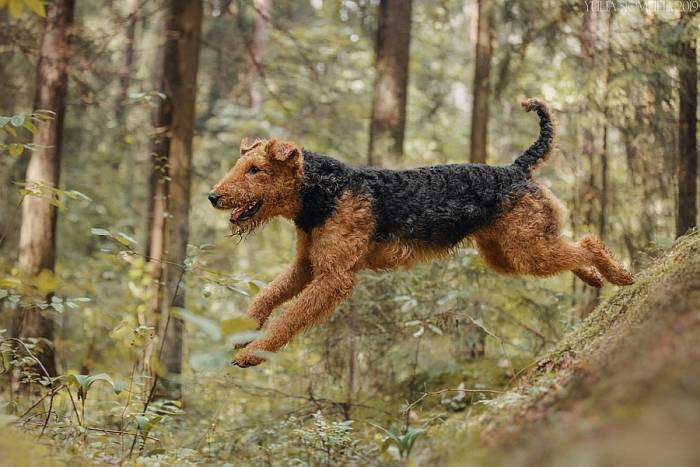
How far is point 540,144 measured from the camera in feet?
18.5

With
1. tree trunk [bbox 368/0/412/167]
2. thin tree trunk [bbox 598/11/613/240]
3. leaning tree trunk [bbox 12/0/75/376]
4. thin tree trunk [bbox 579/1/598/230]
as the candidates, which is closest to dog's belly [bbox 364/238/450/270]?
tree trunk [bbox 368/0/412/167]

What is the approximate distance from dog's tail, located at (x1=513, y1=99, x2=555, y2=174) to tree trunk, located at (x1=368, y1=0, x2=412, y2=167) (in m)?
3.35

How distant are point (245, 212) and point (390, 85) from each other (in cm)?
521

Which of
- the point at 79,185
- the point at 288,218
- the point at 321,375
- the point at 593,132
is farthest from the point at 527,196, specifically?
the point at 79,185

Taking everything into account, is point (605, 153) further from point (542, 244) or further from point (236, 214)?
point (236, 214)

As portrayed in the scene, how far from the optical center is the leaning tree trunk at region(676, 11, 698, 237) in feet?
22.6

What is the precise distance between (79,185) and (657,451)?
14.4 m

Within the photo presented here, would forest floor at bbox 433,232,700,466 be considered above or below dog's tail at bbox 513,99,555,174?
below

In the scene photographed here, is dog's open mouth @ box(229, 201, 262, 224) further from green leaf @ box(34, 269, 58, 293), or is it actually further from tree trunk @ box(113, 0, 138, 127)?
tree trunk @ box(113, 0, 138, 127)

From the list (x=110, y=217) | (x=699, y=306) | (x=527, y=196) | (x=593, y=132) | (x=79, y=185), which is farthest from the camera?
(x=110, y=217)

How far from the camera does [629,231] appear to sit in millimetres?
8703

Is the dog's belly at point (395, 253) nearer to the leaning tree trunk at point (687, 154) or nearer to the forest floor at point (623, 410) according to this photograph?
the forest floor at point (623, 410)

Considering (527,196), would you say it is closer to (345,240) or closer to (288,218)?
(345,240)

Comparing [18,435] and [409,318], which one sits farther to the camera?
[409,318]
